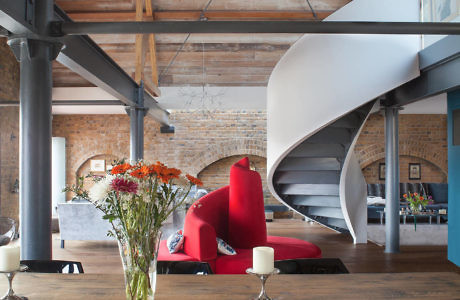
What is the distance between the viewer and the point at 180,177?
5.41 ft

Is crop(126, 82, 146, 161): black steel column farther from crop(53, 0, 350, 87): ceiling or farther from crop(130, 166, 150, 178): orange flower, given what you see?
crop(130, 166, 150, 178): orange flower

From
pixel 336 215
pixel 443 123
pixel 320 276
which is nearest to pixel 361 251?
pixel 336 215

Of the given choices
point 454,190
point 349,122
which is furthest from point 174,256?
point 454,190

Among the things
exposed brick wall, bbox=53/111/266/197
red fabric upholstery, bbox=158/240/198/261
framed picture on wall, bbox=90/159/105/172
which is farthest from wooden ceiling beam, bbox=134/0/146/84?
framed picture on wall, bbox=90/159/105/172

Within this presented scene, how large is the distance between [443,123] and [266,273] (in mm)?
10915

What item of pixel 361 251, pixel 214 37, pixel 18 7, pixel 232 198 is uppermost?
pixel 214 37

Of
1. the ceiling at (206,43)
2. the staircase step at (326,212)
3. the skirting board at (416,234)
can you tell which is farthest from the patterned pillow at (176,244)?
the ceiling at (206,43)

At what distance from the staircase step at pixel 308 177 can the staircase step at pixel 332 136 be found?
72 centimetres

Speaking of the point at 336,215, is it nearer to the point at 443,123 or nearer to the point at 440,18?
the point at 440,18

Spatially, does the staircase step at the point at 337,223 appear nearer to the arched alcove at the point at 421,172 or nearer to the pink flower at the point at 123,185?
the arched alcove at the point at 421,172

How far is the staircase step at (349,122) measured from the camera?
577 cm

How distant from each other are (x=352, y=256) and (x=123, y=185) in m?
5.29

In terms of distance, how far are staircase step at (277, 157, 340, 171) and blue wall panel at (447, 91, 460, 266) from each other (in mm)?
1609

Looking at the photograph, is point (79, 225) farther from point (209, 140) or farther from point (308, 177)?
point (209, 140)
